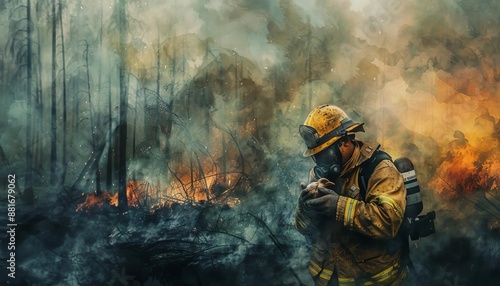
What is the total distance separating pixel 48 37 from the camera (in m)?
6.07

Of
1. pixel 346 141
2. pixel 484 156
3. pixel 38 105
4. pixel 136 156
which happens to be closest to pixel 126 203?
pixel 136 156

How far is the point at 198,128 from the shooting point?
6.07 meters

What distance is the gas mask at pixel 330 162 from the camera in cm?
511

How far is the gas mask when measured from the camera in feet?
16.8

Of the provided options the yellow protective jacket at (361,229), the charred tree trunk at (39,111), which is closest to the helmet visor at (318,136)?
the yellow protective jacket at (361,229)

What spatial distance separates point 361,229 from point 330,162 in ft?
2.21

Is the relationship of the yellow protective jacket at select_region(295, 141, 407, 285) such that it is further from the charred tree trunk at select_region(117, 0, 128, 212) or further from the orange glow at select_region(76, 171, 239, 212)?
the charred tree trunk at select_region(117, 0, 128, 212)

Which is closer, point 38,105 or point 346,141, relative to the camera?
point 346,141

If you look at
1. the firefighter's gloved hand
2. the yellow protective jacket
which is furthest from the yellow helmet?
the firefighter's gloved hand

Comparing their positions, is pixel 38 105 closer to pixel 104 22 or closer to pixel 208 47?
pixel 104 22

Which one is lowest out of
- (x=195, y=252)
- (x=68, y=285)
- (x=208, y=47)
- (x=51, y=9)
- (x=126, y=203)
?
A: (x=68, y=285)

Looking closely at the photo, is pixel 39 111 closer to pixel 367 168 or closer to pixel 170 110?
pixel 170 110

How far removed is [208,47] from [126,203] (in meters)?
1.92

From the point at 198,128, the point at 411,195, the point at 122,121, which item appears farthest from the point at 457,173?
the point at 122,121
